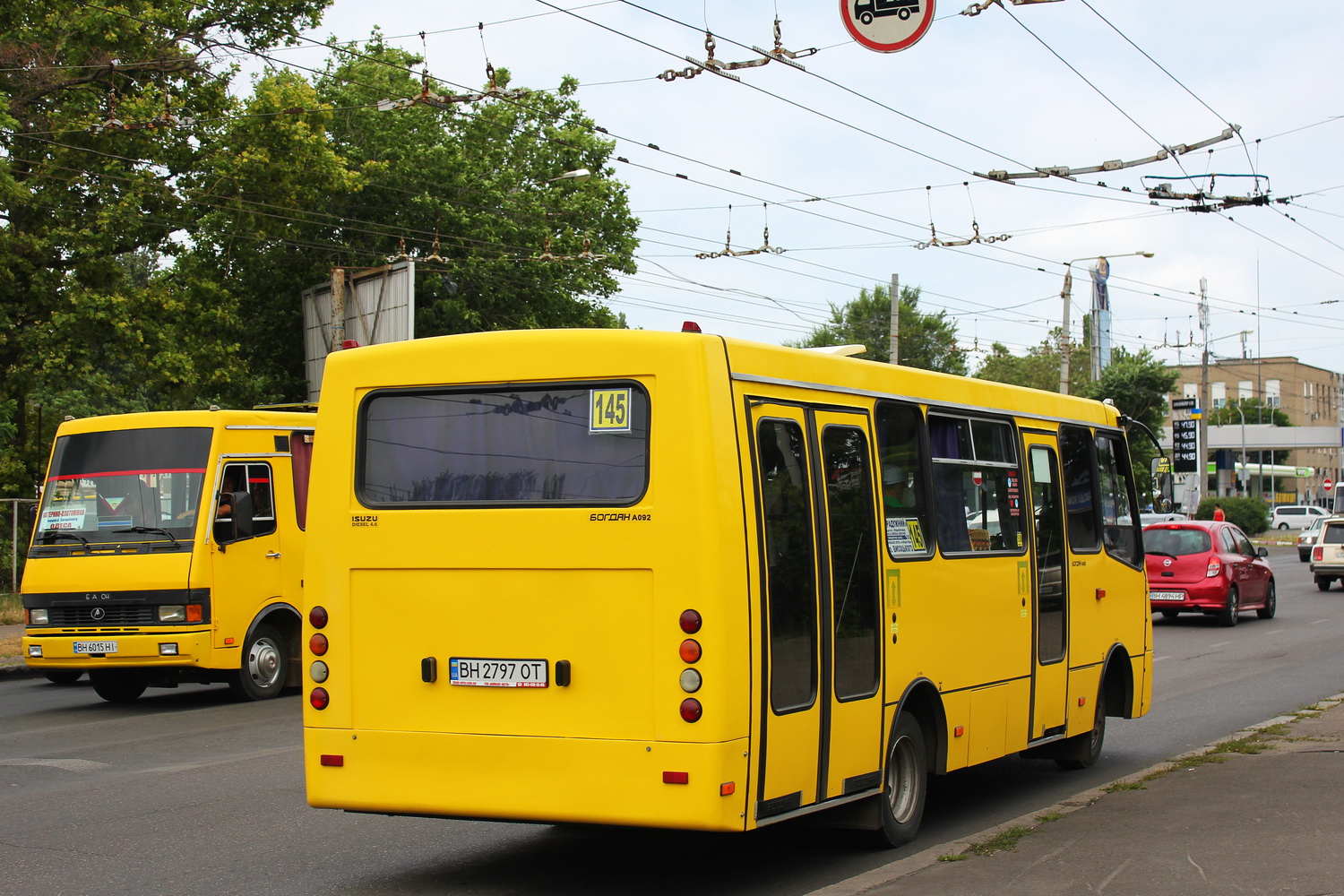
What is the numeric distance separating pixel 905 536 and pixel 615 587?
2.15 metres

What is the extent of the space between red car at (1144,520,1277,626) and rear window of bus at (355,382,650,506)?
18886mm

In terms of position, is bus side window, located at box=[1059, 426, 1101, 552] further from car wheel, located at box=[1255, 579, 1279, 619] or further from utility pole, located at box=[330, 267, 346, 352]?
utility pole, located at box=[330, 267, 346, 352]

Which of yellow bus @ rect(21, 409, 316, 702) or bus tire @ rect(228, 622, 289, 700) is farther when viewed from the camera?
bus tire @ rect(228, 622, 289, 700)

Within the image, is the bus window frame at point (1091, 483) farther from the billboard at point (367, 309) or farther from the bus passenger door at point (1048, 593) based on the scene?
the billboard at point (367, 309)

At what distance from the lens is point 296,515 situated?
15117 millimetres

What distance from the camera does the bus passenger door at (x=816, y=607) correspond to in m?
6.49

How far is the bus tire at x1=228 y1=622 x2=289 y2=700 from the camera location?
1456 cm

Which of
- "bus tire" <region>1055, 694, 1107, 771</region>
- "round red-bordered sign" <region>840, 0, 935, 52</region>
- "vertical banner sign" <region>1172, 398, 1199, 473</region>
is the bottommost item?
"bus tire" <region>1055, 694, 1107, 771</region>

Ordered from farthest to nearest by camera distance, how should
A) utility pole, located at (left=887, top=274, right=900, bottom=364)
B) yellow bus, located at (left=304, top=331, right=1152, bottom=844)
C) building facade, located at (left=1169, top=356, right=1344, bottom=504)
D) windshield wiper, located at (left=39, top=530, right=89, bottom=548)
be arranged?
building facade, located at (left=1169, top=356, right=1344, bottom=504) < utility pole, located at (left=887, top=274, right=900, bottom=364) < windshield wiper, located at (left=39, top=530, right=89, bottom=548) < yellow bus, located at (left=304, top=331, right=1152, bottom=844)

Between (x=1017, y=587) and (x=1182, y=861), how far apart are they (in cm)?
257

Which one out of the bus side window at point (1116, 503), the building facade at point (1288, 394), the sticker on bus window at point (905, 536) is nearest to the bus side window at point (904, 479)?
the sticker on bus window at point (905, 536)

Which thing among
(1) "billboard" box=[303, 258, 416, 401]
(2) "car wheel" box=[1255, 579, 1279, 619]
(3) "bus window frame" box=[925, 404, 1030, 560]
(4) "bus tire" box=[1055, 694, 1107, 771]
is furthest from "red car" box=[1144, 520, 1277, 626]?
(3) "bus window frame" box=[925, 404, 1030, 560]

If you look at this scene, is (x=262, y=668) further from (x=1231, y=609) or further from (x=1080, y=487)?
(x=1231, y=609)

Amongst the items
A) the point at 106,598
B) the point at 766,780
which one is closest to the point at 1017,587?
the point at 766,780
